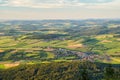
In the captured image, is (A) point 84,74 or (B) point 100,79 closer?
(A) point 84,74

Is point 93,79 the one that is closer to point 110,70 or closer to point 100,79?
point 100,79

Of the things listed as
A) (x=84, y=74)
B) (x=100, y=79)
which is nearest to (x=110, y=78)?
(x=84, y=74)

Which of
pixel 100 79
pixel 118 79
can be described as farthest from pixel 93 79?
pixel 118 79

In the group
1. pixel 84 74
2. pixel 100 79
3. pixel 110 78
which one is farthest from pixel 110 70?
pixel 100 79

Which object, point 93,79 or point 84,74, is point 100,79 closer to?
point 93,79

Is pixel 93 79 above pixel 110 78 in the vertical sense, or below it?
below

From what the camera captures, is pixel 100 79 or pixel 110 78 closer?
pixel 110 78

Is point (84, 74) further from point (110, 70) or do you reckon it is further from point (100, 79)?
point (100, 79)

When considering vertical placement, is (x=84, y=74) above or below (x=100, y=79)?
above
